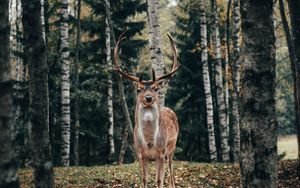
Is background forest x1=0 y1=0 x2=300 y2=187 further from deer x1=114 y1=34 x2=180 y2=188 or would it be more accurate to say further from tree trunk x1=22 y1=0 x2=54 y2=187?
tree trunk x1=22 y1=0 x2=54 y2=187

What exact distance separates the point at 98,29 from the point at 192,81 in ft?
23.7

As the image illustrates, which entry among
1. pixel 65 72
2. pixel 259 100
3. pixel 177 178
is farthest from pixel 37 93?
pixel 65 72

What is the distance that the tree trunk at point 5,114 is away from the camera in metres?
3.70

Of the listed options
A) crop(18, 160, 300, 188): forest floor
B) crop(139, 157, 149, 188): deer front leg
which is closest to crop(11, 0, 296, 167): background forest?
crop(18, 160, 300, 188): forest floor

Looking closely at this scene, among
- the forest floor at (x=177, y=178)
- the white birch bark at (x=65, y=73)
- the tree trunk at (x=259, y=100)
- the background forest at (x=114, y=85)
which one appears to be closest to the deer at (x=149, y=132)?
the forest floor at (x=177, y=178)

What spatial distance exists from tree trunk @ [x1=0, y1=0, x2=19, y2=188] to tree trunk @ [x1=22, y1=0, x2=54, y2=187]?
1357 mm

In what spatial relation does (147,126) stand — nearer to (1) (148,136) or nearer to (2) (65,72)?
(1) (148,136)

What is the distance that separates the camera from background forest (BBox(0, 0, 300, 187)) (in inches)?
749

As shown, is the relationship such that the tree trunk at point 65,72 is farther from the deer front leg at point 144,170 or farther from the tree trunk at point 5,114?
the tree trunk at point 5,114

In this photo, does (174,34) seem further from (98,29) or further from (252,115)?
(252,115)

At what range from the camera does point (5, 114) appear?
3.71 meters

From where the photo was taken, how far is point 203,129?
2609cm

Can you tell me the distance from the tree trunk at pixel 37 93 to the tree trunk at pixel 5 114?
1.36m

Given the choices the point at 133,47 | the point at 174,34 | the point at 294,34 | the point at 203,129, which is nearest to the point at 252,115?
the point at 294,34
